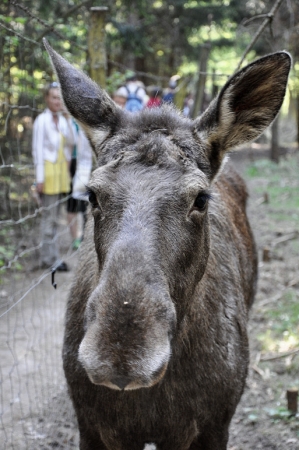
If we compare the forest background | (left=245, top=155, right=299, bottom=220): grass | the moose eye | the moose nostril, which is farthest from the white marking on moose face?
(left=245, top=155, right=299, bottom=220): grass

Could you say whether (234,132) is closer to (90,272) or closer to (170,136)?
(170,136)

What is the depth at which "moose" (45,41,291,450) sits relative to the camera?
2.38 metres

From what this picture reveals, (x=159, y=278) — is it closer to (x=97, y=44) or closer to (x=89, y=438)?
(x=89, y=438)

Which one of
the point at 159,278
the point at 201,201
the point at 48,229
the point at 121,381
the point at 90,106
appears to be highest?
the point at 90,106

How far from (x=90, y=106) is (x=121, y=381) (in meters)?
1.83

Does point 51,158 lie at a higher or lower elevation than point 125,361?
lower

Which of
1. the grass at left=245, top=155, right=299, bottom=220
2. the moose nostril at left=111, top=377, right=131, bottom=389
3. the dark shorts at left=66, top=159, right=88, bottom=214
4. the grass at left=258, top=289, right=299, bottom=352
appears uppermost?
the moose nostril at left=111, top=377, right=131, bottom=389

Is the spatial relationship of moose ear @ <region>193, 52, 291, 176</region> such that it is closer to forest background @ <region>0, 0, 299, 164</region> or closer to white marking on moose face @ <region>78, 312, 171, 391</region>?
white marking on moose face @ <region>78, 312, 171, 391</region>

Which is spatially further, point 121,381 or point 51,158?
point 51,158

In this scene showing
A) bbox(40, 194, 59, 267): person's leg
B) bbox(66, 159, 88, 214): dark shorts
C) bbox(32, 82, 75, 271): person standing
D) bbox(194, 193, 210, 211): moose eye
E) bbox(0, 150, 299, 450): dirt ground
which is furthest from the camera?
bbox(40, 194, 59, 267): person's leg

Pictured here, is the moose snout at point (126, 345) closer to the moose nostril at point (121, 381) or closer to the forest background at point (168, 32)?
the moose nostril at point (121, 381)

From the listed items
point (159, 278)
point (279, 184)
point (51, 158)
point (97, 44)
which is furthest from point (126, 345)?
point (279, 184)

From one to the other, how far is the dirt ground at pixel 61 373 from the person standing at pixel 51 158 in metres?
0.72

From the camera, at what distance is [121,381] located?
2.29 meters
